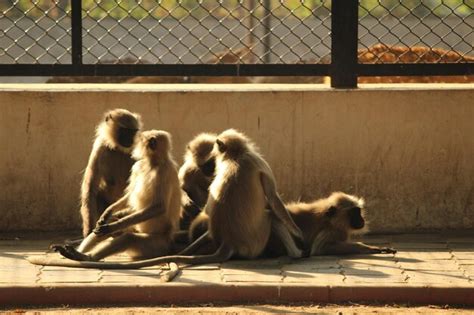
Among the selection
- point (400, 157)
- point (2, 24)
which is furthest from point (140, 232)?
point (2, 24)

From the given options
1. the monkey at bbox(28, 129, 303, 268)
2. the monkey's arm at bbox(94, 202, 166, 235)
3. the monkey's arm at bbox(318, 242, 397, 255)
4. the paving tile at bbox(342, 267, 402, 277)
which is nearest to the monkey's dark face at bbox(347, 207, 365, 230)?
the monkey's arm at bbox(318, 242, 397, 255)

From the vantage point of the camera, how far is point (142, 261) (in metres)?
7.05

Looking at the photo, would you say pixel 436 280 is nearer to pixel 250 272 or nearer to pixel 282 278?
pixel 282 278

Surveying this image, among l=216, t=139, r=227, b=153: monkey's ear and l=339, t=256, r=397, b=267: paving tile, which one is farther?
l=216, t=139, r=227, b=153: monkey's ear

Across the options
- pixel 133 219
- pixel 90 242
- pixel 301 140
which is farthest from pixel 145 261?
pixel 301 140

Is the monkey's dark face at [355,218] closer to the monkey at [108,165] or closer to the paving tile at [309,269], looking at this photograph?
the paving tile at [309,269]

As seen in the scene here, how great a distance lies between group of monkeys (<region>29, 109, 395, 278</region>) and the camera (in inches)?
283

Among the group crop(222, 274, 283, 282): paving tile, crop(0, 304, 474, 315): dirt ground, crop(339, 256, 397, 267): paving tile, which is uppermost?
crop(339, 256, 397, 267): paving tile

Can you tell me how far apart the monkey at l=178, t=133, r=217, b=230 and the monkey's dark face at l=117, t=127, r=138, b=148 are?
40 cm

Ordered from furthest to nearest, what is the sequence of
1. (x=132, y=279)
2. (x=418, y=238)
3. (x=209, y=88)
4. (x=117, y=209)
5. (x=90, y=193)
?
1. (x=209, y=88)
2. (x=418, y=238)
3. (x=90, y=193)
4. (x=117, y=209)
5. (x=132, y=279)

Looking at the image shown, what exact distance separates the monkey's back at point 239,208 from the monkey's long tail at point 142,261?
100mm

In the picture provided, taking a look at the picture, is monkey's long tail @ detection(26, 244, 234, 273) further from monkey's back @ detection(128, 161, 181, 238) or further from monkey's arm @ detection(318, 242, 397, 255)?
monkey's arm @ detection(318, 242, 397, 255)

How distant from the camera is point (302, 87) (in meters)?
8.34

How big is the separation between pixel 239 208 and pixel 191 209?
0.66 m
